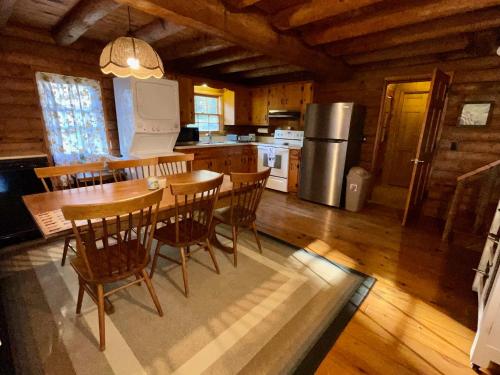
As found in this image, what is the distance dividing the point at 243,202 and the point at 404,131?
4.56m

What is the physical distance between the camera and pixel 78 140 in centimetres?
316

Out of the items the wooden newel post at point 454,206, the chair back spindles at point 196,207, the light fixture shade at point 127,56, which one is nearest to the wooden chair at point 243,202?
the chair back spindles at point 196,207

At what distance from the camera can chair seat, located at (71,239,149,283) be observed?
53.9 inches

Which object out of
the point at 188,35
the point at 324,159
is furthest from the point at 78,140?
the point at 324,159

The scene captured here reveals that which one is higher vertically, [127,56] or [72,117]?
[127,56]

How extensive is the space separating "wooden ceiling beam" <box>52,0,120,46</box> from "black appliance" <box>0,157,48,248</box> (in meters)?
1.37

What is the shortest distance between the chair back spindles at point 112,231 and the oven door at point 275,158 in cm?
317

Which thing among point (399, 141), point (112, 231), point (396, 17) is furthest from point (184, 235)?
point (399, 141)

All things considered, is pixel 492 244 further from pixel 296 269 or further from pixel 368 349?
pixel 296 269

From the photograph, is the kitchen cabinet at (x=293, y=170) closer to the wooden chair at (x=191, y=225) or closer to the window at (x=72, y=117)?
the wooden chair at (x=191, y=225)

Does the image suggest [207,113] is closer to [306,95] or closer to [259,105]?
[259,105]

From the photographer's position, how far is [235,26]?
209cm

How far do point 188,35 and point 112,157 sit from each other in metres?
1.95

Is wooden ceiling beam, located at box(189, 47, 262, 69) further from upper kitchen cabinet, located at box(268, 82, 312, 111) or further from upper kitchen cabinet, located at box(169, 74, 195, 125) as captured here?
upper kitchen cabinet, located at box(268, 82, 312, 111)
